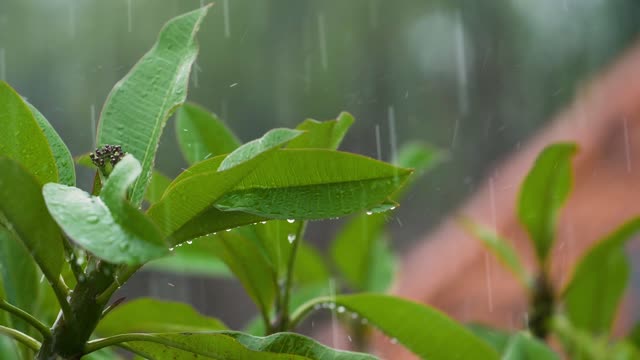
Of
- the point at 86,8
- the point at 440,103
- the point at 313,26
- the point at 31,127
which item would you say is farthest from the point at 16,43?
the point at 31,127

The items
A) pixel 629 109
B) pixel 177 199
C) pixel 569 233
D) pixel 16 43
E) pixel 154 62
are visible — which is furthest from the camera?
pixel 16 43

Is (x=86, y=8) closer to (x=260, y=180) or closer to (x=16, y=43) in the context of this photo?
(x=16, y=43)

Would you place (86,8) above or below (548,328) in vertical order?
above

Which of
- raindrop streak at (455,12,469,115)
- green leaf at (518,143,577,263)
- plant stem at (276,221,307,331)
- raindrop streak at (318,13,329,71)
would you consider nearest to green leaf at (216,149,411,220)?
plant stem at (276,221,307,331)

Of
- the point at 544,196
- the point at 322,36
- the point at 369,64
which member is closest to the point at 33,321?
the point at 544,196

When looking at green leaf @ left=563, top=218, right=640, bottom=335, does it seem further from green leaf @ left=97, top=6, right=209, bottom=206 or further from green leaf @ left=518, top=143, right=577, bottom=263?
green leaf @ left=97, top=6, right=209, bottom=206
